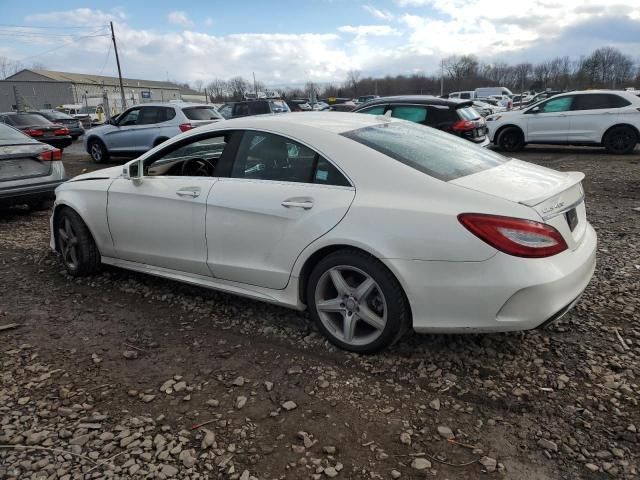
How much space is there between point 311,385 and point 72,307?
227cm

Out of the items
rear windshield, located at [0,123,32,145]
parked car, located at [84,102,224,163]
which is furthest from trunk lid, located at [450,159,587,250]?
parked car, located at [84,102,224,163]

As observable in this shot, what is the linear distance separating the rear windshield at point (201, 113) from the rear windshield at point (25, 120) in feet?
27.5

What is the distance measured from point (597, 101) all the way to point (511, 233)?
11.5 metres

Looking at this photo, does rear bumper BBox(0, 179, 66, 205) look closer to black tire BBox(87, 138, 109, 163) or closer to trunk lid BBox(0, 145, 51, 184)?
trunk lid BBox(0, 145, 51, 184)

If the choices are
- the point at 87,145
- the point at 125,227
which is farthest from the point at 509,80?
the point at 125,227

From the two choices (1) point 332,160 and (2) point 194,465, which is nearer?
(2) point 194,465

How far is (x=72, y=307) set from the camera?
4.04 metres

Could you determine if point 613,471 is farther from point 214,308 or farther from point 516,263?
point 214,308

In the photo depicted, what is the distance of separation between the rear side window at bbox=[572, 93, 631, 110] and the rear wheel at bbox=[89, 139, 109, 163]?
12.0 metres

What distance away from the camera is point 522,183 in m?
2.99

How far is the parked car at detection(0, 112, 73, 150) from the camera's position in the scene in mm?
16703

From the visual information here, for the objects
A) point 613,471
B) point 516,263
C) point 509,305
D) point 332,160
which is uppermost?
point 332,160

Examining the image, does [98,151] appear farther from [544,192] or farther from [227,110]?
[544,192]

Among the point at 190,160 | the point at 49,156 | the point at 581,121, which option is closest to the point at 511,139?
the point at 581,121
